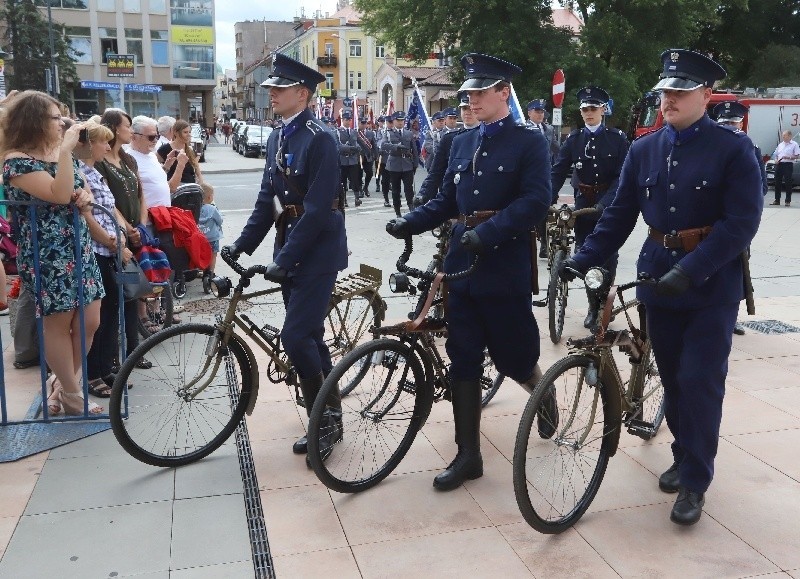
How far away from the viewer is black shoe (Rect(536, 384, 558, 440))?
142 inches

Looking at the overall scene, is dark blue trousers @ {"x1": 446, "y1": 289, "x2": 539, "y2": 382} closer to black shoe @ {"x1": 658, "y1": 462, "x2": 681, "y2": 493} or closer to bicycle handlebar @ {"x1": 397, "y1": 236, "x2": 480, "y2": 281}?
bicycle handlebar @ {"x1": 397, "y1": 236, "x2": 480, "y2": 281}

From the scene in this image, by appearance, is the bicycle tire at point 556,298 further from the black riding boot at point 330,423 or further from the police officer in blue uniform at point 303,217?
the black riding boot at point 330,423

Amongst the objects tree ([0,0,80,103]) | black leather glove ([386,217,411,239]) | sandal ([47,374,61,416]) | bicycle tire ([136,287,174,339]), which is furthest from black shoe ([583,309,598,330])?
tree ([0,0,80,103])

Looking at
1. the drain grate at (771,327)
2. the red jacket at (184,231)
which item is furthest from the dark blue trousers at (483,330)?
the drain grate at (771,327)

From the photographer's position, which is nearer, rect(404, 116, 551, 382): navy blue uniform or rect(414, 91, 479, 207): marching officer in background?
rect(404, 116, 551, 382): navy blue uniform

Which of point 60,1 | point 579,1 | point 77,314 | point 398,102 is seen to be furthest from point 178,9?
point 77,314

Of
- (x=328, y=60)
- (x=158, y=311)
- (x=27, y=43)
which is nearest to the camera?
(x=158, y=311)

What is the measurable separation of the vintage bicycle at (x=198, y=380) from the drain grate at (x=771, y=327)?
3.88 metres

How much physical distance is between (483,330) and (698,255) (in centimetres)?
113

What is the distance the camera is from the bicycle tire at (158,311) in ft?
22.0

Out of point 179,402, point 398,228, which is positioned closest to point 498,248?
point 398,228

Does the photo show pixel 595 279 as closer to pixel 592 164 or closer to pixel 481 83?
pixel 481 83

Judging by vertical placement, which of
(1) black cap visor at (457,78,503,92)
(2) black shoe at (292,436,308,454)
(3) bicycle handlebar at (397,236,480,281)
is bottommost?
(2) black shoe at (292,436,308,454)

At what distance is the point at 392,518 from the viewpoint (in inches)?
151
